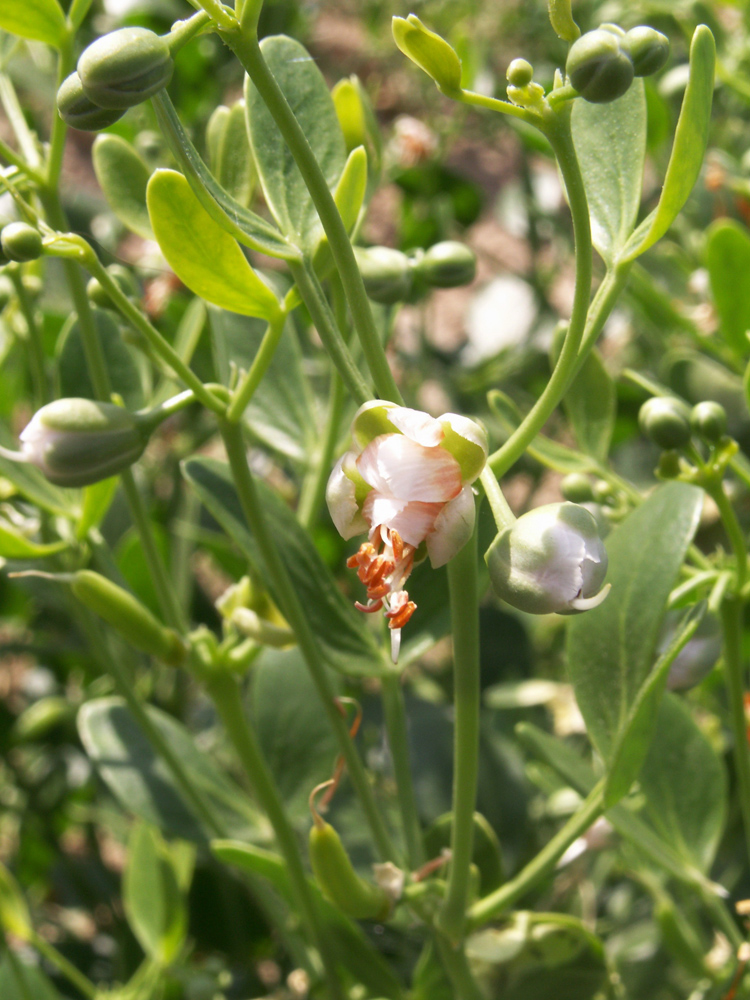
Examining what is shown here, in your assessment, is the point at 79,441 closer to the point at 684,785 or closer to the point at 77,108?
the point at 77,108

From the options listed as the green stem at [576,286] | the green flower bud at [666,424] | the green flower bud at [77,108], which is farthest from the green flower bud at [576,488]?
the green flower bud at [77,108]

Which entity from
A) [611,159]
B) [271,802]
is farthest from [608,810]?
[611,159]

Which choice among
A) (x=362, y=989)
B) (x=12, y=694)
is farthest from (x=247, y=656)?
(x=12, y=694)

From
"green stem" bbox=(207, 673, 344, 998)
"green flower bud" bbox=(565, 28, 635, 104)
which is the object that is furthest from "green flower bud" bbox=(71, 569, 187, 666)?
"green flower bud" bbox=(565, 28, 635, 104)

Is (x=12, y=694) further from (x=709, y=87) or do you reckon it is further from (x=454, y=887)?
(x=709, y=87)

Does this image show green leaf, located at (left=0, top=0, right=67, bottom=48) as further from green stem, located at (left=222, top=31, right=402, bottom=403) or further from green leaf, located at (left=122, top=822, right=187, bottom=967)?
green leaf, located at (left=122, top=822, right=187, bottom=967)

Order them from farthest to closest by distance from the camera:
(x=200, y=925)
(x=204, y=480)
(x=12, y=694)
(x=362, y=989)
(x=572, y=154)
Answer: (x=12, y=694)
(x=200, y=925)
(x=362, y=989)
(x=204, y=480)
(x=572, y=154)
